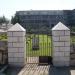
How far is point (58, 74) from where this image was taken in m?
9.01

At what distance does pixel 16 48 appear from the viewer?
34.4ft

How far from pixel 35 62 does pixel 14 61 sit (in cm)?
97

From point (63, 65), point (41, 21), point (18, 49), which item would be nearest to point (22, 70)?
point (18, 49)

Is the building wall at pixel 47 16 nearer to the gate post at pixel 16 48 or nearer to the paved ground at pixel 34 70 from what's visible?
the gate post at pixel 16 48

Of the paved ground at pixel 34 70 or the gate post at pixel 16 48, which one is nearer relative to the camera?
the paved ground at pixel 34 70

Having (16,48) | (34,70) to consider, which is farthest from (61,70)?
(16,48)

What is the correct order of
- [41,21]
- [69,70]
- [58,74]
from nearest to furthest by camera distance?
[58,74], [69,70], [41,21]

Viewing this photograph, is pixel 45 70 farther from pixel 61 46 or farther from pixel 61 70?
pixel 61 46

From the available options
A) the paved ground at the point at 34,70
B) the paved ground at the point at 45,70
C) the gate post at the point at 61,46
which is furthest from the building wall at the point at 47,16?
the paved ground at the point at 45,70

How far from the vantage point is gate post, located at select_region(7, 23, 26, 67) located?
34.3 ft

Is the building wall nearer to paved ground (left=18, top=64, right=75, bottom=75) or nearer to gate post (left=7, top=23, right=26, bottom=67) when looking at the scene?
gate post (left=7, top=23, right=26, bottom=67)

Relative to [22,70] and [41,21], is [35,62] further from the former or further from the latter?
[41,21]

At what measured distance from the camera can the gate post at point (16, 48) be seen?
10461mm

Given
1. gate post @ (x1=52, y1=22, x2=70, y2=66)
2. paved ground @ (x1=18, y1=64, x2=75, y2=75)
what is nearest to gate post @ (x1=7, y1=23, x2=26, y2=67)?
paved ground @ (x1=18, y1=64, x2=75, y2=75)
